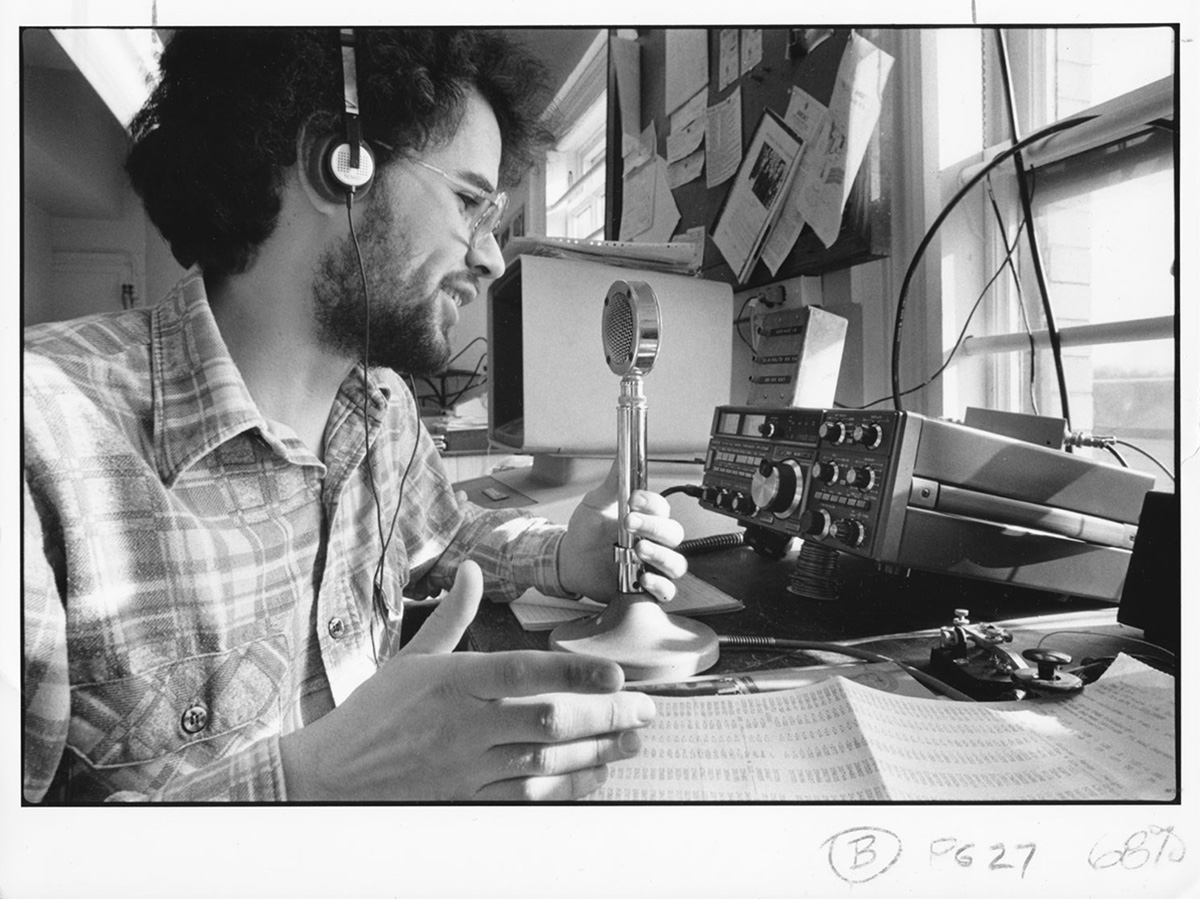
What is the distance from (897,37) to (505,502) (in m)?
0.59

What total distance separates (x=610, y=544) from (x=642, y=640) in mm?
102

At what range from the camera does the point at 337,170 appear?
629 mm

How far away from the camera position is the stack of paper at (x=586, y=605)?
720 mm

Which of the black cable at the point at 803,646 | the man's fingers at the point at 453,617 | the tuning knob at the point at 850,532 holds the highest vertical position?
the tuning knob at the point at 850,532

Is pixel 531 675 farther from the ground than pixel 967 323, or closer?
closer

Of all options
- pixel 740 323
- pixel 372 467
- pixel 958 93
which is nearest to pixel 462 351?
pixel 372 467

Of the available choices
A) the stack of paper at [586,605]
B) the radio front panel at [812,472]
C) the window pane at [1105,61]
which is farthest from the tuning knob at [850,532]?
the window pane at [1105,61]

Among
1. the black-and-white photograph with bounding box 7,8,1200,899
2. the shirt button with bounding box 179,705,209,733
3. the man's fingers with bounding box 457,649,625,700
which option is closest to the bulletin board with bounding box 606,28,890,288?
the black-and-white photograph with bounding box 7,8,1200,899

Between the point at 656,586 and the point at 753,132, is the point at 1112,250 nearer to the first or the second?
the point at 753,132

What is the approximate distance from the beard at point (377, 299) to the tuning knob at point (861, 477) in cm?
40

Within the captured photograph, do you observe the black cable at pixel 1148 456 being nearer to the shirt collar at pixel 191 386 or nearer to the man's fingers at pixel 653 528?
the man's fingers at pixel 653 528

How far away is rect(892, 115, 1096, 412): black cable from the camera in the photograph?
0.80 meters
